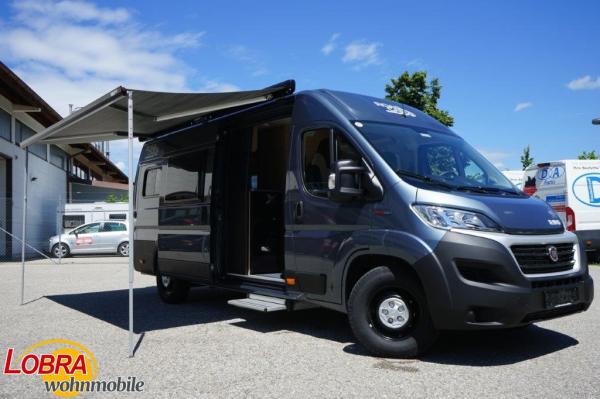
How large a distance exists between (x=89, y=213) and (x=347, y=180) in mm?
20195

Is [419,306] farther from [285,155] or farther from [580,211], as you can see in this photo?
[580,211]

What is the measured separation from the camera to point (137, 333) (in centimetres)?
634

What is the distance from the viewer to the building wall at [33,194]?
20078 mm

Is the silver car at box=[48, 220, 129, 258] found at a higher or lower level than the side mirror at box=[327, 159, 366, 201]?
lower

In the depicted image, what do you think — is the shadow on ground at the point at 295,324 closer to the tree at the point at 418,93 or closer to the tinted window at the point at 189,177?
the tinted window at the point at 189,177

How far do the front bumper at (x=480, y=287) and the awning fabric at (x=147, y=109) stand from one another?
2.80 m

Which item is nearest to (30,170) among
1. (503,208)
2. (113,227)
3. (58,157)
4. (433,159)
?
(113,227)

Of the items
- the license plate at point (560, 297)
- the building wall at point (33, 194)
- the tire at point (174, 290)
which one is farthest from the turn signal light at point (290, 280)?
the building wall at point (33, 194)

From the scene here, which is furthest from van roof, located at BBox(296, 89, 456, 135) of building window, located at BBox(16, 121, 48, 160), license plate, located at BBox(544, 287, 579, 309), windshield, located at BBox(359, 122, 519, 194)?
building window, located at BBox(16, 121, 48, 160)

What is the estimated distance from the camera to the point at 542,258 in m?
4.71

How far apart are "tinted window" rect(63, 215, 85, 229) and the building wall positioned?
1.37 feet

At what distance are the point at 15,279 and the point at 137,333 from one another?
8.05 m

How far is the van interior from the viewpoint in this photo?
7406 millimetres

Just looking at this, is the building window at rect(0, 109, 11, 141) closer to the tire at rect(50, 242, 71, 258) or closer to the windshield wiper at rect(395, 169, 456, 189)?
the tire at rect(50, 242, 71, 258)
